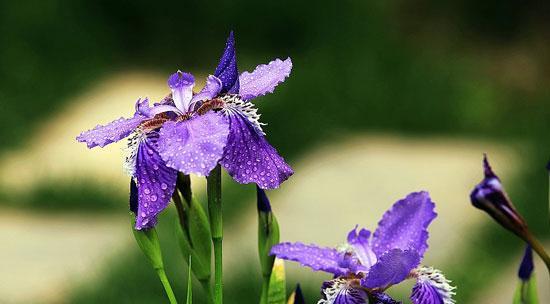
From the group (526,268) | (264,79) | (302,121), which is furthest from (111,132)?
(302,121)

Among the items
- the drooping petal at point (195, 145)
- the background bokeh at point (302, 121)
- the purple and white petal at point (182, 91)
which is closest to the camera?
the drooping petal at point (195, 145)

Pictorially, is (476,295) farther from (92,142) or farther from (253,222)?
(92,142)

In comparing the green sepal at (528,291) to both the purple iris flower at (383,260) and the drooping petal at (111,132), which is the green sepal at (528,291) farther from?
the drooping petal at (111,132)

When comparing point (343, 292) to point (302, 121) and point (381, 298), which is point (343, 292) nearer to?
point (381, 298)

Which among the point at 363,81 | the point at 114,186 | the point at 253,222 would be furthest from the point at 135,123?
the point at 363,81

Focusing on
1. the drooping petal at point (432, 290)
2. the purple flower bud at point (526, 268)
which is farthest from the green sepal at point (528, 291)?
the drooping petal at point (432, 290)

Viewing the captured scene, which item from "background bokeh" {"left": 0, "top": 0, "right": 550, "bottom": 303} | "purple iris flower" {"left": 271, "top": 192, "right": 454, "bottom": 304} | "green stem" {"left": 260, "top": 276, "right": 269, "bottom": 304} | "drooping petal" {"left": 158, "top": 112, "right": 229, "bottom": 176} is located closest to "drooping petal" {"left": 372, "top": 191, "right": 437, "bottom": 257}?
"purple iris flower" {"left": 271, "top": 192, "right": 454, "bottom": 304}

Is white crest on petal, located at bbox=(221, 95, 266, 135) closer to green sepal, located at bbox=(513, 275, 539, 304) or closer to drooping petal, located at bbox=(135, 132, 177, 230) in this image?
drooping petal, located at bbox=(135, 132, 177, 230)
